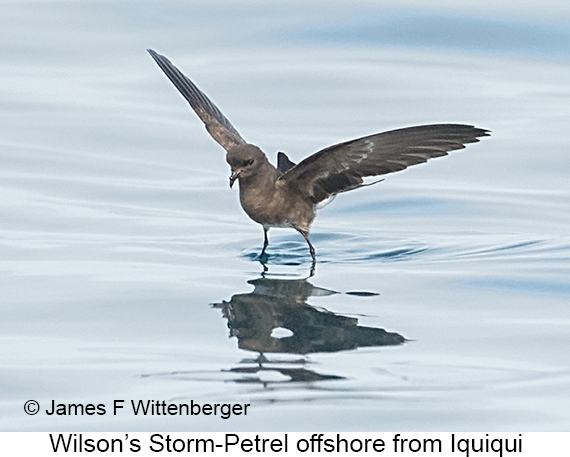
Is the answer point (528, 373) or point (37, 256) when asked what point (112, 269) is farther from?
point (528, 373)

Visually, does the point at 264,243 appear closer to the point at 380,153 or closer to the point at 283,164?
the point at 283,164

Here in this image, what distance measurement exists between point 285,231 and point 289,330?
2.97 meters

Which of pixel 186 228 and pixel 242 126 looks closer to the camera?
pixel 186 228

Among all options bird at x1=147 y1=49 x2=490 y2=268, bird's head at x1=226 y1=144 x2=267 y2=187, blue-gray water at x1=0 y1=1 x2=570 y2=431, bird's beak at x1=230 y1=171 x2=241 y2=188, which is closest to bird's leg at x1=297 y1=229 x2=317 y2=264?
bird at x1=147 y1=49 x2=490 y2=268

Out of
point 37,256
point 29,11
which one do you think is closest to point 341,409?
point 37,256

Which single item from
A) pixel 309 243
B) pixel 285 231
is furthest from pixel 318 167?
pixel 285 231

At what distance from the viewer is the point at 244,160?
7.75 meters

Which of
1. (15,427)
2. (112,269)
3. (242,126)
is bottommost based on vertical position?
(15,427)

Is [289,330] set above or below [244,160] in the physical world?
below

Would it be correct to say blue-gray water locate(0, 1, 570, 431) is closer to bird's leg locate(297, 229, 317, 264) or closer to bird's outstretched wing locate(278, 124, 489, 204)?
bird's leg locate(297, 229, 317, 264)

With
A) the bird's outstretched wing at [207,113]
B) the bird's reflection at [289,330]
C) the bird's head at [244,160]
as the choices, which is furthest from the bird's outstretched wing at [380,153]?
the bird's reflection at [289,330]

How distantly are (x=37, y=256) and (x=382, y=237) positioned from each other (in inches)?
90.5

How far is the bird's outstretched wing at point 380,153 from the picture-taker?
7215mm

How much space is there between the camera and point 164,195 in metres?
9.33
